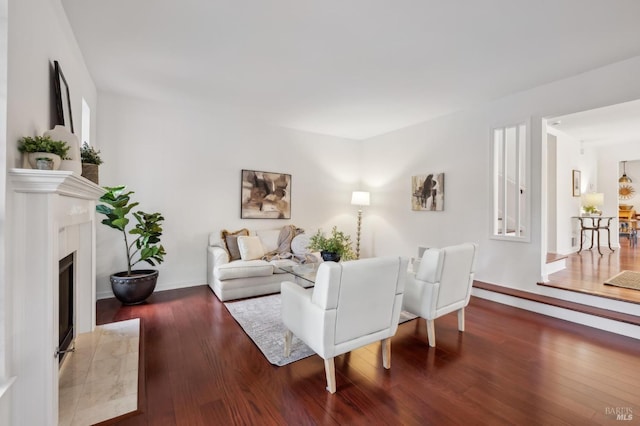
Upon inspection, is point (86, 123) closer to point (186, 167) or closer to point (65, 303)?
point (186, 167)

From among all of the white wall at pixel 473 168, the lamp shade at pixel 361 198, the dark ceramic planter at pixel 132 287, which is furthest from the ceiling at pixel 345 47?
the dark ceramic planter at pixel 132 287

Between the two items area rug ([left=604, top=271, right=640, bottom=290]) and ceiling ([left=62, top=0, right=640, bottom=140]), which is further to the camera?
area rug ([left=604, top=271, right=640, bottom=290])

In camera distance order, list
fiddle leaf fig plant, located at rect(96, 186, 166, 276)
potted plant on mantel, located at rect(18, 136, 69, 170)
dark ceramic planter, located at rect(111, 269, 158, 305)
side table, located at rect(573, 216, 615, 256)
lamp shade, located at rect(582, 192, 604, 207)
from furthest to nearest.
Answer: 1. lamp shade, located at rect(582, 192, 604, 207)
2. side table, located at rect(573, 216, 615, 256)
3. dark ceramic planter, located at rect(111, 269, 158, 305)
4. fiddle leaf fig plant, located at rect(96, 186, 166, 276)
5. potted plant on mantel, located at rect(18, 136, 69, 170)

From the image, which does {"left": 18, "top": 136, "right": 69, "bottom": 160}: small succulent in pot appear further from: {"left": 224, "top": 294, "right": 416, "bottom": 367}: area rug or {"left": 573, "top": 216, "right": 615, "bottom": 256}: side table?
{"left": 573, "top": 216, "right": 615, "bottom": 256}: side table

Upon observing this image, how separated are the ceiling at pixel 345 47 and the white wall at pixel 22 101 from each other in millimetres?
527

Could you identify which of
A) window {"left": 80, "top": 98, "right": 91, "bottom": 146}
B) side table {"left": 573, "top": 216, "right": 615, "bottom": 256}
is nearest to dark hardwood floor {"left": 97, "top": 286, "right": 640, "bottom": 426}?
window {"left": 80, "top": 98, "right": 91, "bottom": 146}

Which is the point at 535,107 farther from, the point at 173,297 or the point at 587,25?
the point at 173,297

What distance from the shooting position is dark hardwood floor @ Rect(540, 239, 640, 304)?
313 centimetres

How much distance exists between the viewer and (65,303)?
84.5 inches

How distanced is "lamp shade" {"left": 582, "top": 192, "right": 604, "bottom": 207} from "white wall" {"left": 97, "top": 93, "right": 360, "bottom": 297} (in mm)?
6192

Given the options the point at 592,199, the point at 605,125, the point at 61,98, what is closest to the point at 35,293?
the point at 61,98

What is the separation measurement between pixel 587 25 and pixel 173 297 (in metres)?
5.11

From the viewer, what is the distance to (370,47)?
262 centimetres

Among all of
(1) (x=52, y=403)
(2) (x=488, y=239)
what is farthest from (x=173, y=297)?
(2) (x=488, y=239)
